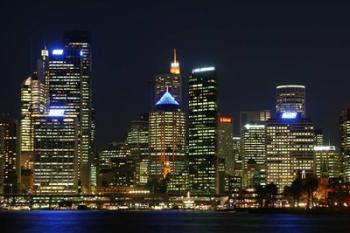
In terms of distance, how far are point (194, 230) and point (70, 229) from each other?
1997 centimetres

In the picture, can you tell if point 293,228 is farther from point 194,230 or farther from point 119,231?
point 119,231

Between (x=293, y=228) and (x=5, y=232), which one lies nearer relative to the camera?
(x=5, y=232)

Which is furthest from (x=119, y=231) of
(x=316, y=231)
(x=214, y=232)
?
(x=316, y=231)

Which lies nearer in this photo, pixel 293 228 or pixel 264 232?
pixel 264 232

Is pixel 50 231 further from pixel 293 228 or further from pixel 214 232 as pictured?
pixel 293 228

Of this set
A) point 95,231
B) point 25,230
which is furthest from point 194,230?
point 25,230

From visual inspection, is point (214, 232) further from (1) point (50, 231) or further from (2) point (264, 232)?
(1) point (50, 231)

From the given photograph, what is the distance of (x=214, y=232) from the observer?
14100 cm

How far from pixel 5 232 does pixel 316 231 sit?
4751cm

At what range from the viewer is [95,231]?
470 ft

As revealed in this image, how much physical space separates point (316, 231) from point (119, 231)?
99.8 ft

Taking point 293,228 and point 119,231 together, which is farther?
point 293,228

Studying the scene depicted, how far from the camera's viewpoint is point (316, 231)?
14312 centimetres

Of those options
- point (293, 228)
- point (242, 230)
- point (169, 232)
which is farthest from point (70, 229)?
point (293, 228)
